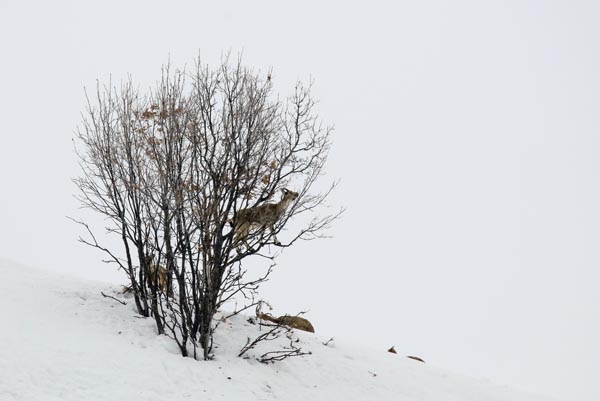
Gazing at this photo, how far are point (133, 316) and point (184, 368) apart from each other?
2.21 meters

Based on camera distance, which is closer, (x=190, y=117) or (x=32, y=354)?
(x=32, y=354)

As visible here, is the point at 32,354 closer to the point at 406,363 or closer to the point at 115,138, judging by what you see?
the point at 115,138

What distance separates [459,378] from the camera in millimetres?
13539

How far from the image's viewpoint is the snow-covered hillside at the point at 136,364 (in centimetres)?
695

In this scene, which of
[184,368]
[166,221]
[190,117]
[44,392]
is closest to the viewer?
[44,392]

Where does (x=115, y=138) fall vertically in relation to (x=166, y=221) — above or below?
above

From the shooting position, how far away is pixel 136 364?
793 centimetres

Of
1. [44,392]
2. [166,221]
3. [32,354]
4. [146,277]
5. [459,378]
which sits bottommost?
[44,392]

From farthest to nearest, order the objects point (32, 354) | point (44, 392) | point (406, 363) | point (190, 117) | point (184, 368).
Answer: point (406, 363), point (190, 117), point (184, 368), point (32, 354), point (44, 392)

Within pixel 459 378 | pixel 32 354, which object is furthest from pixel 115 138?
pixel 459 378

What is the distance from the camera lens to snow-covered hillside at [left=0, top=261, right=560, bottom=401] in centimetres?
695

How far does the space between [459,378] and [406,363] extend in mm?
1705

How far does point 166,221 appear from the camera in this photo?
905 cm

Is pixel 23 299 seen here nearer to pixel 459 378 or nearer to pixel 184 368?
pixel 184 368
